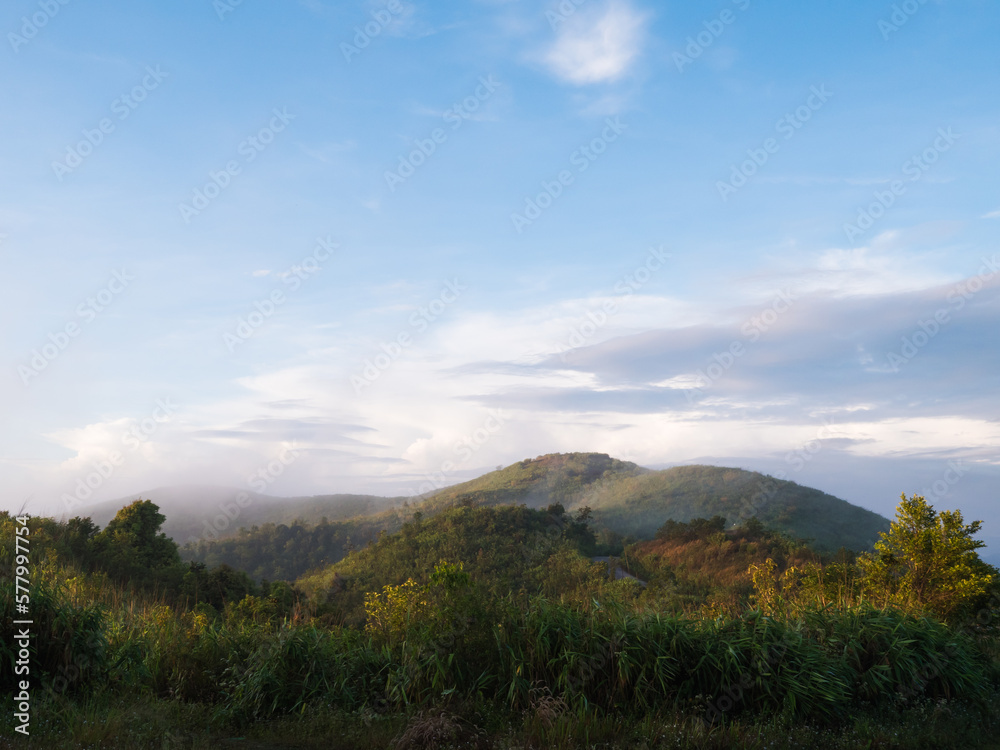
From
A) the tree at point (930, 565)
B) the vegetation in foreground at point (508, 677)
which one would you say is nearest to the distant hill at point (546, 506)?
the tree at point (930, 565)

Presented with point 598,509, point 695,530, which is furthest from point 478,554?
point 598,509

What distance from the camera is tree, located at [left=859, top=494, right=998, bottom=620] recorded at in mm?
11320

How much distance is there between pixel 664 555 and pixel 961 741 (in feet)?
85.9

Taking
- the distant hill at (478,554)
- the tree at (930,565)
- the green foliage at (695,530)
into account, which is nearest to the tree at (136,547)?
the distant hill at (478,554)

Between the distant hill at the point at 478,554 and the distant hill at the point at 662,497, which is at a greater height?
the distant hill at the point at 662,497

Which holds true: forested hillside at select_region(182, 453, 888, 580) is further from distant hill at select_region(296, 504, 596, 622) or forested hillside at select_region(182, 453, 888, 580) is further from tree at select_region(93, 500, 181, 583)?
tree at select_region(93, 500, 181, 583)

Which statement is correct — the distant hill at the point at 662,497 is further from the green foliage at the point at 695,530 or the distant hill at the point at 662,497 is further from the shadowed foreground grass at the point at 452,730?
the shadowed foreground grass at the point at 452,730

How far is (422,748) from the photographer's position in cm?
566

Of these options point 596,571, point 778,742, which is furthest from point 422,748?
point 596,571

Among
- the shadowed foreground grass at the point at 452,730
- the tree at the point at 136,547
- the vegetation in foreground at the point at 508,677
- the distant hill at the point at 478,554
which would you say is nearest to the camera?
the shadowed foreground grass at the point at 452,730

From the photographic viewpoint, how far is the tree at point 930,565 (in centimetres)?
Answer: 1132

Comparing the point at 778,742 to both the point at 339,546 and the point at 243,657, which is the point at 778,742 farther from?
the point at 339,546

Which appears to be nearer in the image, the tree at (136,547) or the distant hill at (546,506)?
the tree at (136,547)

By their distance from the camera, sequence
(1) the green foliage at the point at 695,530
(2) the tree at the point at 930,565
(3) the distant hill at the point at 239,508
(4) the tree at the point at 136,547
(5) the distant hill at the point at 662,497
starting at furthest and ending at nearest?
(3) the distant hill at the point at 239,508 → (5) the distant hill at the point at 662,497 → (1) the green foliage at the point at 695,530 → (4) the tree at the point at 136,547 → (2) the tree at the point at 930,565
